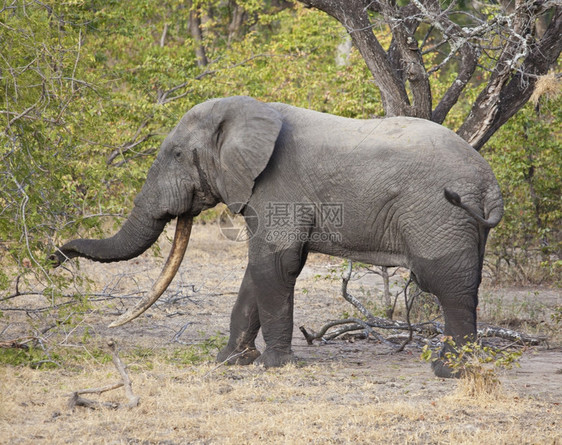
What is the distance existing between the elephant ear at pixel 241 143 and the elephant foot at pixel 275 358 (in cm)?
128

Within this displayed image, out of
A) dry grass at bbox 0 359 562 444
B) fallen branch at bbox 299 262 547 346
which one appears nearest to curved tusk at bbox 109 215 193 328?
dry grass at bbox 0 359 562 444

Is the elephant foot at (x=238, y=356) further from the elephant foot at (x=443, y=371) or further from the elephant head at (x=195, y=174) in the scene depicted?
the elephant foot at (x=443, y=371)

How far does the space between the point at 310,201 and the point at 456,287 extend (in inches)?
57.5

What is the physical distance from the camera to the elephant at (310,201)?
6926 mm

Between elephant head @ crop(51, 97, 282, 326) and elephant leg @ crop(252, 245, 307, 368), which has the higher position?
elephant head @ crop(51, 97, 282, 326)

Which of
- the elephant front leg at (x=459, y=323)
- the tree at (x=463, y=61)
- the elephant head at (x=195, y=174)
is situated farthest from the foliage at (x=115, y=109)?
the elephant front leg at (x=459, y=323)

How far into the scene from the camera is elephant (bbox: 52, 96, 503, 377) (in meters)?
6.93

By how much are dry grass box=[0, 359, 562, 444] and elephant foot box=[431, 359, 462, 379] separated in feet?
0.55

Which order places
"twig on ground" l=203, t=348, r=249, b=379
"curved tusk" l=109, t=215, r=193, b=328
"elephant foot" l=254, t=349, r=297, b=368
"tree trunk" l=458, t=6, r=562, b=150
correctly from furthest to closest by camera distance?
"tree trunk" l=458, t=6, r=562, b=150, "curved tusk" l=109, t=215, r=193, b=328, "elephant foot" l=254, t=349, r=297, b=368, "twig on ground" l=203, t=348, r=249, b=379

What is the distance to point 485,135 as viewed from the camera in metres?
9.24

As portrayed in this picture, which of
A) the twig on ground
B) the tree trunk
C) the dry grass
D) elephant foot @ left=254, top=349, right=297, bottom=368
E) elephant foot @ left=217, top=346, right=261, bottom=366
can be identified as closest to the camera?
the dry grass

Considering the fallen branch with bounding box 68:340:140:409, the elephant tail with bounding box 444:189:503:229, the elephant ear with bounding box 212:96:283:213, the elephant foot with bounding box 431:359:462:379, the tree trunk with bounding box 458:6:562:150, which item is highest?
the tree trunk with bounding box 458:6:562:150

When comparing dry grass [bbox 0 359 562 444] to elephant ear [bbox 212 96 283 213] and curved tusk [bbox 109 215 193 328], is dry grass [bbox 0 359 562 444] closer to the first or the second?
curved tusk [bbox 109 215 193 328]

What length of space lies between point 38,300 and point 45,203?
124 inches
